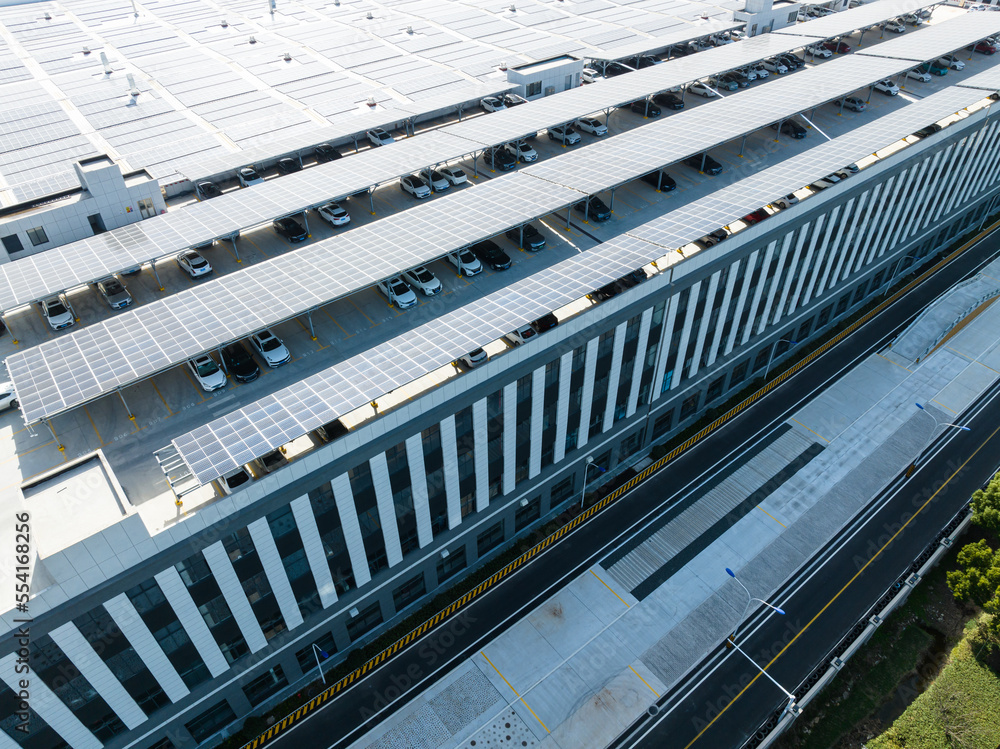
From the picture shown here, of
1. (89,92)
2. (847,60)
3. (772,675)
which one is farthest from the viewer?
(847,60)

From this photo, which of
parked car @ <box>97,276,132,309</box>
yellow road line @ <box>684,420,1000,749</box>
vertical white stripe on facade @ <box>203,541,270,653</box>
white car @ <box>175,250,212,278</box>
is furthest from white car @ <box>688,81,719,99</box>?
vertical white stripe on facade @ <box>203,541,270,653</box>

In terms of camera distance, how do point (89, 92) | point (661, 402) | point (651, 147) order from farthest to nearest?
point (89, 92), point (651, 147), point (661, 402)

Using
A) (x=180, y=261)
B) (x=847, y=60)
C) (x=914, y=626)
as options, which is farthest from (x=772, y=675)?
(x=847, y=60)

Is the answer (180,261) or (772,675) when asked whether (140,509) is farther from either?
(772,675)

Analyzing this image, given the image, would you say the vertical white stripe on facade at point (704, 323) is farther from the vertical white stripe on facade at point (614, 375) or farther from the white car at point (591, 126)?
the white car at point (591, 126)

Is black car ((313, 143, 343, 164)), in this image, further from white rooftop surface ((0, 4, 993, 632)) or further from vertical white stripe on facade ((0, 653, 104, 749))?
vertical white stripe on facade ((0, 653, 104, 749))
